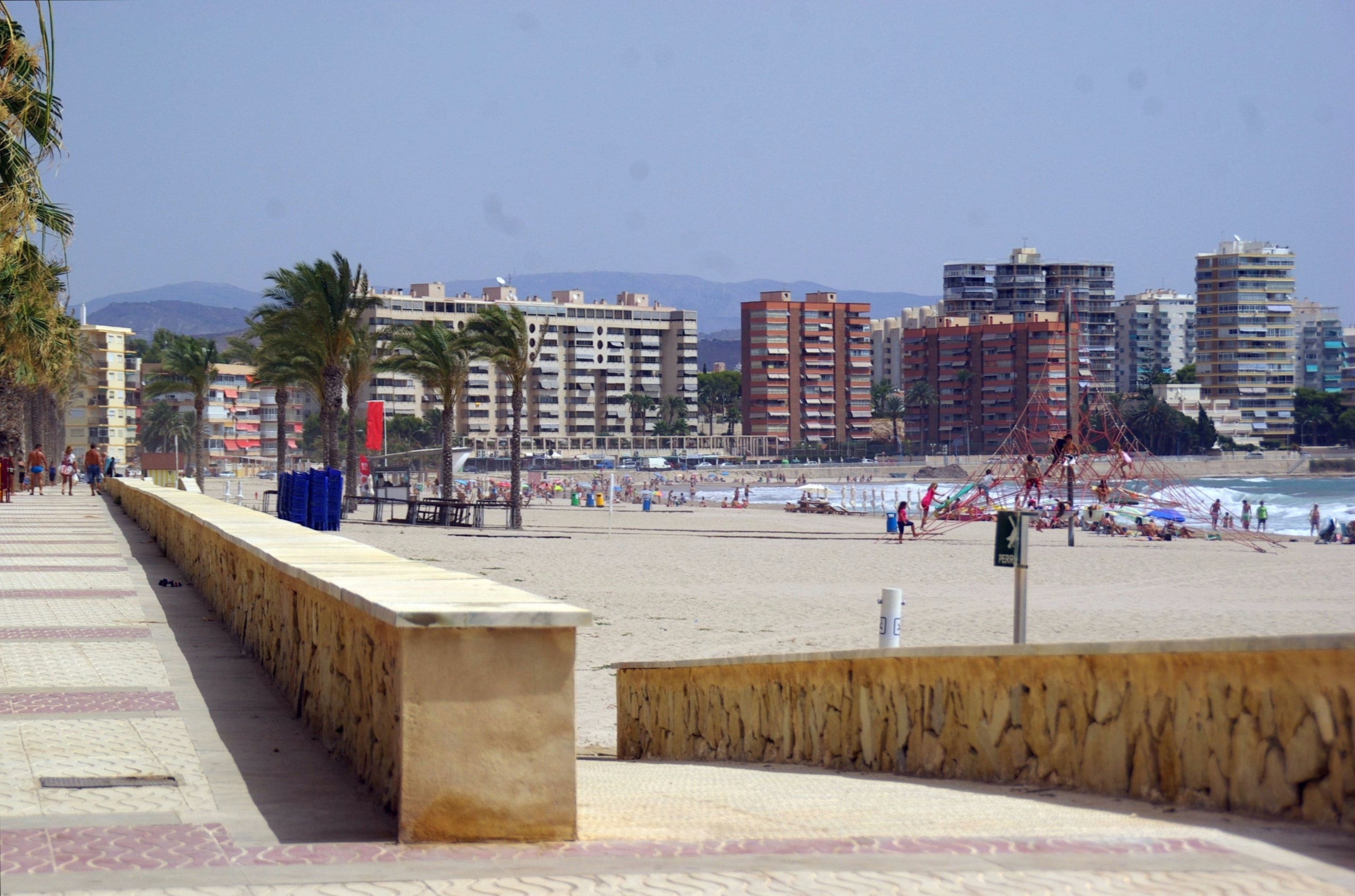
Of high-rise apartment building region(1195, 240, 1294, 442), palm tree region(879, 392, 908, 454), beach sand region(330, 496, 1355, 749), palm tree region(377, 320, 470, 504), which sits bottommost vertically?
beach sand region(330, 496, 1355, 749)

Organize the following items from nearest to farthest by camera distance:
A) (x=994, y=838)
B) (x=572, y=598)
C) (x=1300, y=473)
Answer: (x=994, y=838), (x=572, y=598), (x=1300, y=473)

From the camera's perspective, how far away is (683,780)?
6883 millimetres

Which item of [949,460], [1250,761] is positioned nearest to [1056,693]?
[1250,761]

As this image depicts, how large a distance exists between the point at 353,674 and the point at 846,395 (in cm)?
Result: 16713

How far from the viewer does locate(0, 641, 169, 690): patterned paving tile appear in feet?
22.5

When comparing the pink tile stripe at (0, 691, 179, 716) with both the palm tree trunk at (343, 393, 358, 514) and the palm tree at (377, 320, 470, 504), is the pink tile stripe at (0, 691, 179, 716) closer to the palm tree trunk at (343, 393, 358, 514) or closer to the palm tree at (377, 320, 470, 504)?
the palm tree trunk at (343, 393, 358, 514)

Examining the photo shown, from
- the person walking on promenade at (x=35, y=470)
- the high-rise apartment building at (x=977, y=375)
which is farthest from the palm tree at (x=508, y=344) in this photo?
the high-rise apartment building at (x=977, y=375)

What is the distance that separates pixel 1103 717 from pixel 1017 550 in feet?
8.90

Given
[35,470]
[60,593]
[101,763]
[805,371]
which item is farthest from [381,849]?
[805,371]

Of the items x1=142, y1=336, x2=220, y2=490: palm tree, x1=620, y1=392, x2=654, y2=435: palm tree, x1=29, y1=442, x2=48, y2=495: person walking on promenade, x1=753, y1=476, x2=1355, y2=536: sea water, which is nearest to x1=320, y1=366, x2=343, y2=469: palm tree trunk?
x1=29, y1=442, x2=48, y2=495: person walking on promenade

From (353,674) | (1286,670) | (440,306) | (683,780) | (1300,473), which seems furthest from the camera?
(440,306)

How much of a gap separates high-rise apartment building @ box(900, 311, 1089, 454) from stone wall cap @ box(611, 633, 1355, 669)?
150660mm

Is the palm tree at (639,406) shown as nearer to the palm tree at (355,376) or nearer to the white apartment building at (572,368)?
the white apartment building at (572,368)

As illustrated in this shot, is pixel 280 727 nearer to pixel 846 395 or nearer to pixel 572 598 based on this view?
pixel 572 598
